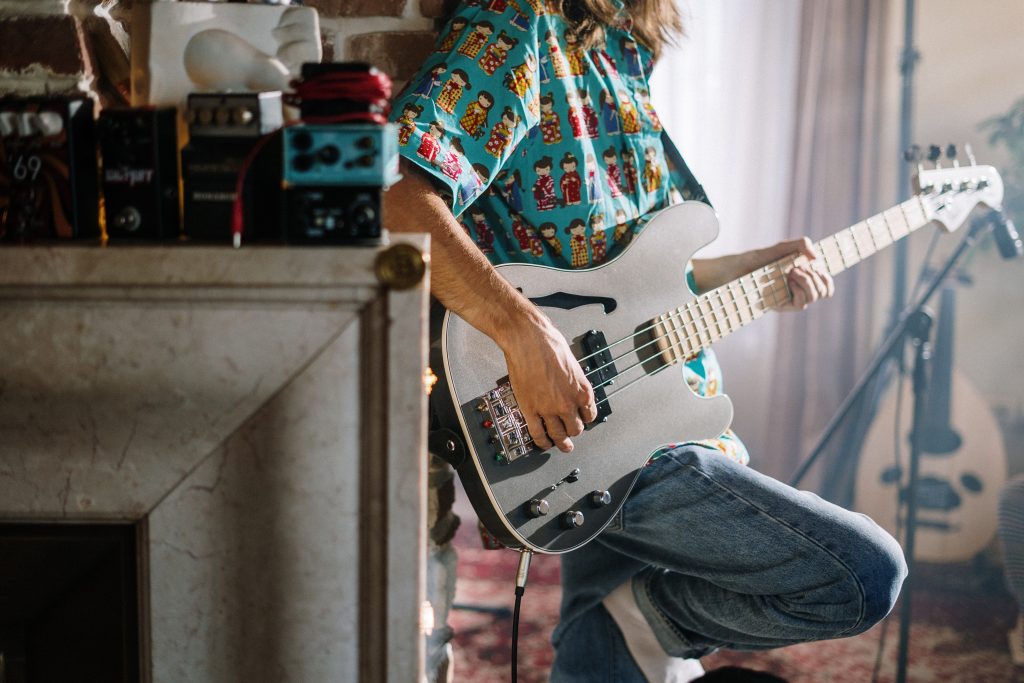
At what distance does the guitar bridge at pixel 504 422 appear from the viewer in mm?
1078

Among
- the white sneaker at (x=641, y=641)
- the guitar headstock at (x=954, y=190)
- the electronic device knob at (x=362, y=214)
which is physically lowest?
the white sneaker at (x=641, y=641)

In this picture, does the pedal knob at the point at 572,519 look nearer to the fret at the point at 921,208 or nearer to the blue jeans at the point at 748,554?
the blue jeans at the point at 748,554

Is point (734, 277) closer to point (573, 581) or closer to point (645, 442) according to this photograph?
point (645, 442)

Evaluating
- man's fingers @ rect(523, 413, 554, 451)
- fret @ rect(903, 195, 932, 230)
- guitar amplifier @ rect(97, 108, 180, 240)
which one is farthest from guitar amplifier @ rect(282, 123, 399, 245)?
fret @ rect(903, 195, 932, 230)

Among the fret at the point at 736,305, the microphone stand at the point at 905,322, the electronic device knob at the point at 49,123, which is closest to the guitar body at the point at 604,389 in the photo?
the fret at the point at 736,305

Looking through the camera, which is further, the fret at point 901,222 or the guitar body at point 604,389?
the fret at point 901,222

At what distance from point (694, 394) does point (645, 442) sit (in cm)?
11

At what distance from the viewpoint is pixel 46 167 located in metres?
0.82

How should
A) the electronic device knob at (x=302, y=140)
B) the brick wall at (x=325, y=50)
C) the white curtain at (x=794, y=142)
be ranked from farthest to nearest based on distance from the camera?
the white curtain at (x=794, y=142)
the brick wall at (x=325, y=50)
the electronic device knob at (x=302, y=140)

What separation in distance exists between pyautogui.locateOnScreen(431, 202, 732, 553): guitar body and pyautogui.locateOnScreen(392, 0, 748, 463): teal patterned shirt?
67 millimetres

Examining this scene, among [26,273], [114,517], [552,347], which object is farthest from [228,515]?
[552,347]

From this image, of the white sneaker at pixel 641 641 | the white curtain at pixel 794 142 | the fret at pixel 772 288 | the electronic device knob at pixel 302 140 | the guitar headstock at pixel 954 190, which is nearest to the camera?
the electronic device knob at pixel 302 140

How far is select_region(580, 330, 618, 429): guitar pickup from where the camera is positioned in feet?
3.80

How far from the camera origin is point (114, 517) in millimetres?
824
